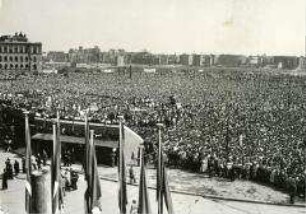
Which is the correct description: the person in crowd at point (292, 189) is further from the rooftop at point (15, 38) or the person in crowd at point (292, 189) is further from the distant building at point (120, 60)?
Answer: the distant building at point (120, 60)

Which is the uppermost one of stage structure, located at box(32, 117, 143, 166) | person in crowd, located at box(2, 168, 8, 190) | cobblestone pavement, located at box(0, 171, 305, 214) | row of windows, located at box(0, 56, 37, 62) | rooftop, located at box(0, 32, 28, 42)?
rooftop, located at box(0, 32, 28, 42)

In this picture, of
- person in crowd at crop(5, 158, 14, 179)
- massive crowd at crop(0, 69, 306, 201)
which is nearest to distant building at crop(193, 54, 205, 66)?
massive crowd at crop(0, 69, 306, 201)

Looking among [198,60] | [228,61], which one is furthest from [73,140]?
[198,60]

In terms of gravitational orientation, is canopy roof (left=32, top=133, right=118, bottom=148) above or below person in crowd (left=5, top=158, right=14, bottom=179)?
above

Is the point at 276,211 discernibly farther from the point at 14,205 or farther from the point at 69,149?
the point at 69,149

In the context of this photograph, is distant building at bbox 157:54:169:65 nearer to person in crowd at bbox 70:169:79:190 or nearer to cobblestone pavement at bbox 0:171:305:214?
person in crowd at bbox 70:169:79:190

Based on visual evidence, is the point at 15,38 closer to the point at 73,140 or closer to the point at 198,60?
the point at 198,60

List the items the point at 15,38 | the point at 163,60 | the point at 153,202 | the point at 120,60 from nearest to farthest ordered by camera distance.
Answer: the point at 153,202
the point at 15,38
the point at 163,60
the point at 120,60

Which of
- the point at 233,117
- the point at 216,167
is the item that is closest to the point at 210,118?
the point at 233,117

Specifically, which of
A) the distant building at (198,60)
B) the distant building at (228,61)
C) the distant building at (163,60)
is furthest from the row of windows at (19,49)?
the distant building at (163,60)
